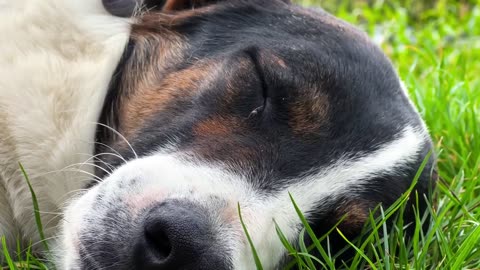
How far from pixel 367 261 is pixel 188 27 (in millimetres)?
1499

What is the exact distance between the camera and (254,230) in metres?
2.64

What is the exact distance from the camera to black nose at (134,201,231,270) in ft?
7.94

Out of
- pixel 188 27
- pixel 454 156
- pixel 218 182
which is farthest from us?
pixel 454 156

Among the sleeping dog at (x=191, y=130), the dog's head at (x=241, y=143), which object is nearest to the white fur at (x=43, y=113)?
the sleeping dog at (x=191, y=130)

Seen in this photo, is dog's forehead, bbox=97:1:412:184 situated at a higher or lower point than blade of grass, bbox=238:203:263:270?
higher

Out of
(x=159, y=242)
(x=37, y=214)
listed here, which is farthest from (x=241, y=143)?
(x=37, y=214)

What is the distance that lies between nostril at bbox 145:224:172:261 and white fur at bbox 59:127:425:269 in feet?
0.47

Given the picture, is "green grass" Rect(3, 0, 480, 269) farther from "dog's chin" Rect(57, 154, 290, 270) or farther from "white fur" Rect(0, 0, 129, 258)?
"white fur" Rect(0, 0, 129, 258)

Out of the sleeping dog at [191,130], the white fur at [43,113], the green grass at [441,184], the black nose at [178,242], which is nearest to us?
the black nose at [178,242]

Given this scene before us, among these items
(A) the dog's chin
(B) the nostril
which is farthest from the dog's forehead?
(B) the nostril

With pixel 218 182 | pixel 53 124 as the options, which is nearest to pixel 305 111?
pixel 218 182

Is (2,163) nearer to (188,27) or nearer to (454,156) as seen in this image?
(188,27)

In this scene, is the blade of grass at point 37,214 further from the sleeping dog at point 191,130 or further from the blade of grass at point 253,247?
the blade of grass at point 253,247

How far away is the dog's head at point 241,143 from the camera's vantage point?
2.58 m
